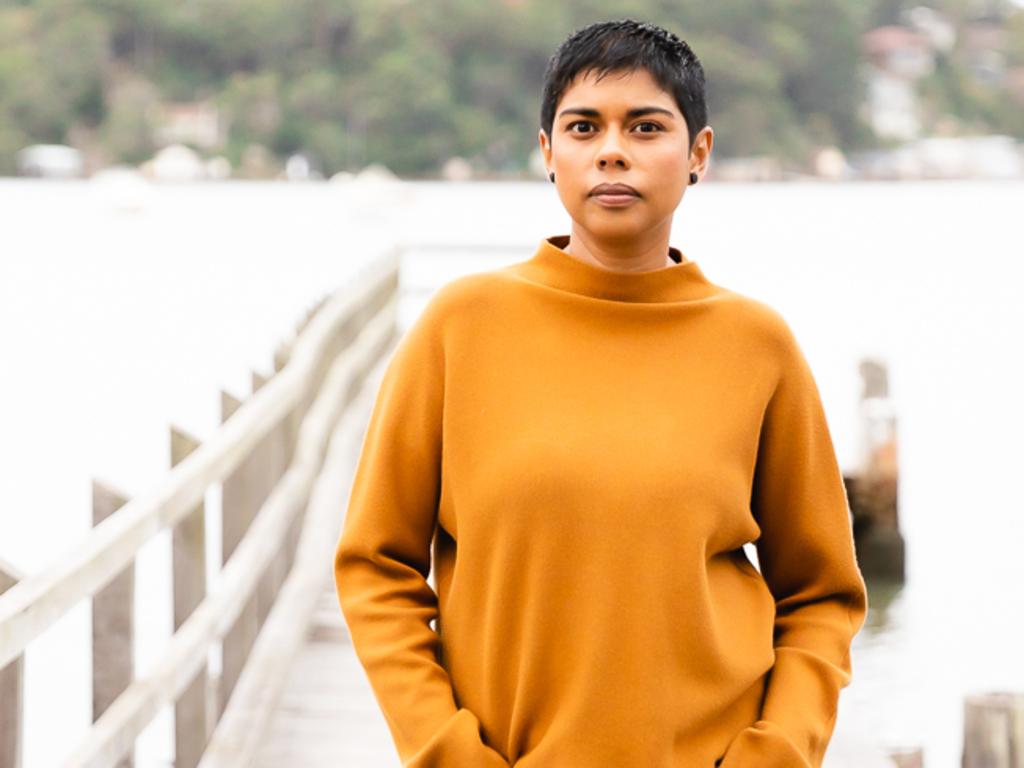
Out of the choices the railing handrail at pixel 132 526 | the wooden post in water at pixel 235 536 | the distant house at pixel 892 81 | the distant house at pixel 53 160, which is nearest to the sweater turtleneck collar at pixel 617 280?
the railing handrail at pixel 132 526

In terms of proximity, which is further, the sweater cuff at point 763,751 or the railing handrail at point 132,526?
the railing handrail at point 132,526

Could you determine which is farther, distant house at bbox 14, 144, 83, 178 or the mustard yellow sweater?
distant house at bbox 14, 144, 83, 178

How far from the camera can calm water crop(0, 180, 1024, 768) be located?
1027 centimetres

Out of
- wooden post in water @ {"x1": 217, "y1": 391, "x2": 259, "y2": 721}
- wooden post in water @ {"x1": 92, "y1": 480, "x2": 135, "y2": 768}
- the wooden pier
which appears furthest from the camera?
wooden post in water @ {"x1": 217, "y1": 391, "x2": 259, "y2": 721}

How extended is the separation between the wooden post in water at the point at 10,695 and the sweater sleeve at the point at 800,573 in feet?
3.59

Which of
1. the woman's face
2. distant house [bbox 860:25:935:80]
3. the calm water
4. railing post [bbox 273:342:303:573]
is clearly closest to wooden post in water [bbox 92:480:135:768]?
the calm water

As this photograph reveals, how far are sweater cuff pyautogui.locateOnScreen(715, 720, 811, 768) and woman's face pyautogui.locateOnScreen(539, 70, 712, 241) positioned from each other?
57cm

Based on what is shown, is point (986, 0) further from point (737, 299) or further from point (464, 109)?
point (737, 299)

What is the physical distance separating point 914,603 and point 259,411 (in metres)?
7.16

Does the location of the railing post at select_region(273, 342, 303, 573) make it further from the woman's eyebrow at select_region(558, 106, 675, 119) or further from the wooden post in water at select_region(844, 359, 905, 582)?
the wooden post in water at select_region(844, 359, 905, 582)

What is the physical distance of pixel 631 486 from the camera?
81.2 inches

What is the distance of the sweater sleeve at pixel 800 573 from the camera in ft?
7.11

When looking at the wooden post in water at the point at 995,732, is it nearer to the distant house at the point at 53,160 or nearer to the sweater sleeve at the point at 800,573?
the sweater sleeve at the point at 800,573

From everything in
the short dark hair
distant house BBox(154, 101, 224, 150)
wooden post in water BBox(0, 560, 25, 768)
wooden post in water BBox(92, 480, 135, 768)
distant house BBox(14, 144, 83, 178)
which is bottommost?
distant house BBox(14, 144, 83, 178)
